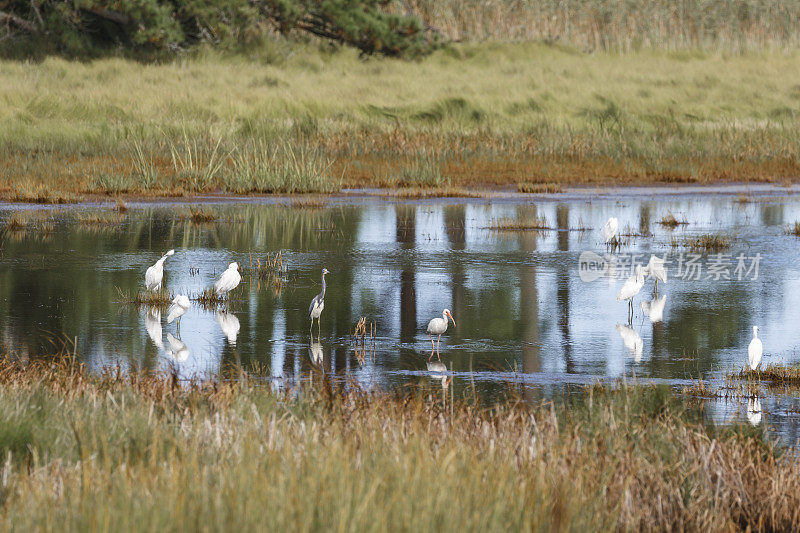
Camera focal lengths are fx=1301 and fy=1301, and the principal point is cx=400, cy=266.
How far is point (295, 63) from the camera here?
4541 cm

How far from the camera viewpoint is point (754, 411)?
8.10 meters

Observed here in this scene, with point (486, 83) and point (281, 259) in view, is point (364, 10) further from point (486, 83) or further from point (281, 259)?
point (281, 259)

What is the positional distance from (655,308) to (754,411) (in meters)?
4.22

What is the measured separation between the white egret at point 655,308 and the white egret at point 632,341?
524 mm

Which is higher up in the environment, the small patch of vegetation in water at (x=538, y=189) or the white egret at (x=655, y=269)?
the small patch of vegetation in water at (x=538, y=189)

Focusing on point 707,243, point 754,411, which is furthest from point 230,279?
point 707,243

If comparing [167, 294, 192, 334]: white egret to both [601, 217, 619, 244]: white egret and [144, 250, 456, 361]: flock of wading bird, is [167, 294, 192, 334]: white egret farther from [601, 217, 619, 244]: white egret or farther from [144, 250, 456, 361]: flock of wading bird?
[601, 217, 619, 244]: white egret

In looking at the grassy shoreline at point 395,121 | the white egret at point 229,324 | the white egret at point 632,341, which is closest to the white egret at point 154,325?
the white egret at point 229,324

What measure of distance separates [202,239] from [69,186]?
7.18m

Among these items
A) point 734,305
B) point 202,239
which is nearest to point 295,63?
point 202,239

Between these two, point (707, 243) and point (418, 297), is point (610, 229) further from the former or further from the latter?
point (418, 297)

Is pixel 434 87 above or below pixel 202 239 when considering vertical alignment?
above

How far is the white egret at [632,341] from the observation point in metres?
10.1

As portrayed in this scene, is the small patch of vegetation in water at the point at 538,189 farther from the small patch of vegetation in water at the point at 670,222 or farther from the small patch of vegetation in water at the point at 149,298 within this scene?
the small patch of vegetation in water at the point at 149,298
